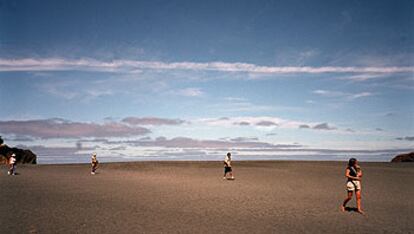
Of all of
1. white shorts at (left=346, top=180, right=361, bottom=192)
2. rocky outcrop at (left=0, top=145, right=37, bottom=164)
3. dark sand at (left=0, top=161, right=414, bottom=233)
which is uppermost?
rocky outcrop at (left=0, top=145, right=37, bottom=164)

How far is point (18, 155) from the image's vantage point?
50.8 metres

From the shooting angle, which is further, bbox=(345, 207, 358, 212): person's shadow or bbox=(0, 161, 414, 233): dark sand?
bbox=(345, 207, 358, 212): person's shadow

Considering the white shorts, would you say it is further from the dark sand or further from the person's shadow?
the person's shadow

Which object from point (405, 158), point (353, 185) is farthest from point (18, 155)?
point (405, 158)

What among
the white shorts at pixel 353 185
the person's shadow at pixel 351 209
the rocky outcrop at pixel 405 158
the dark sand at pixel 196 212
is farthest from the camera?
the rocky outcrop at pixel 405 158

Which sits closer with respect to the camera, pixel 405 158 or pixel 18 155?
pixel 18 155

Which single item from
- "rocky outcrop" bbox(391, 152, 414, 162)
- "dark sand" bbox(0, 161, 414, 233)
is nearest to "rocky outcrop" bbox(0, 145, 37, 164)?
"dark sand" bbox(0, 161, 414, 233)

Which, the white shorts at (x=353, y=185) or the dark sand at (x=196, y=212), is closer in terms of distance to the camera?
the dark sand at (x=196, y=212)

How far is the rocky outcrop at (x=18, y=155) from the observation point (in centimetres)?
4822

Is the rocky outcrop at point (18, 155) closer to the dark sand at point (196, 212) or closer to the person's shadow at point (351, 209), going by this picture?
the dark sand at point (196, 212)

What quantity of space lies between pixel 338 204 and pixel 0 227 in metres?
12.2

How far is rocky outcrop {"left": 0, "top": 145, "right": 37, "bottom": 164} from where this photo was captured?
4822 centimetres

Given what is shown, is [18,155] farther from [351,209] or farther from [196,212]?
[351,209]

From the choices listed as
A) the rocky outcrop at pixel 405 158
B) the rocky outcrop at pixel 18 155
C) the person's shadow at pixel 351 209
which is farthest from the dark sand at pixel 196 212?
the rocky outcrop at pixel 405 158
